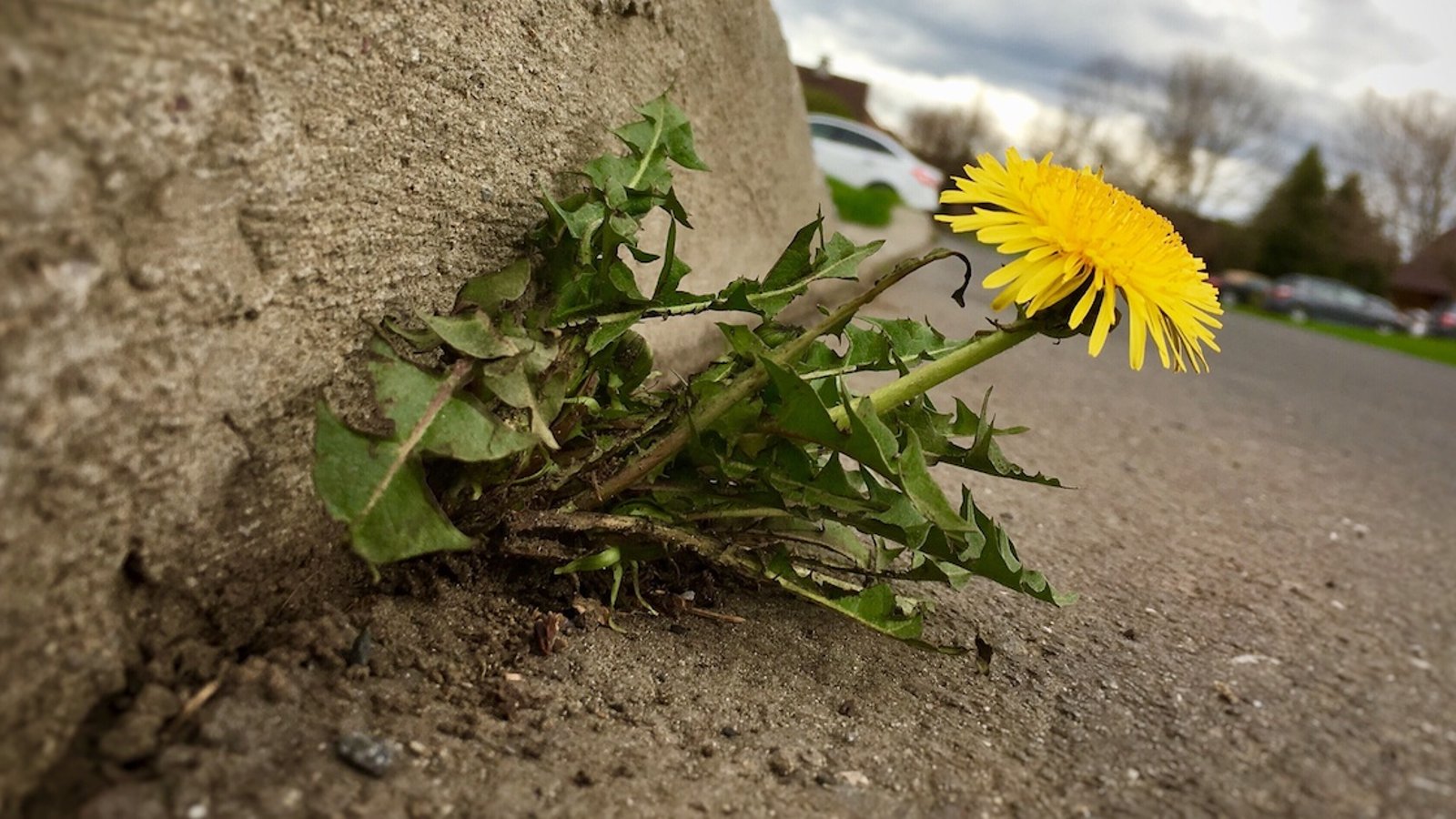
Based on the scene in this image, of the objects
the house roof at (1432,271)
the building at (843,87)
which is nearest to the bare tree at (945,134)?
the building at (843,87)

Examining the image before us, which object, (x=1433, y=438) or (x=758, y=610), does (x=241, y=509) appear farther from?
(x=1433, y=438)

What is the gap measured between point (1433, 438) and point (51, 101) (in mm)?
5856

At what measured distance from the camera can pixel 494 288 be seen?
1384 mm

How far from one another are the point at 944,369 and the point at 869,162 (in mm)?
17609

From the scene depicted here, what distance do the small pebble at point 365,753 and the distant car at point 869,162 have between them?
17.1 metres

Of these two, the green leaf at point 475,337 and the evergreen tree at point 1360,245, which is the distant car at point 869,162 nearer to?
the green leaf at point 475,337

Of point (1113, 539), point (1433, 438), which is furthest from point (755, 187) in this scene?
point (1433, 438)

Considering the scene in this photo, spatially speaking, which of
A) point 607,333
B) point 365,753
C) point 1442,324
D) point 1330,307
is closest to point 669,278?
point 607,333

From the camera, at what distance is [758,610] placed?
1.57m

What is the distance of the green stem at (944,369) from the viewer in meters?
1.38

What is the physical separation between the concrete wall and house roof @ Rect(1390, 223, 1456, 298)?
46.9m

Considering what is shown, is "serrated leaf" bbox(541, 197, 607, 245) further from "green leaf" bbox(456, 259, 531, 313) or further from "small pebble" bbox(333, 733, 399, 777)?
"small pebble" bbox(333, 733, 399, 777)

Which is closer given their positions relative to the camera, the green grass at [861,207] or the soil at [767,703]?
the soil at [767,703]

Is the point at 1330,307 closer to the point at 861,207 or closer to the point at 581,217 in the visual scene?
the point at 861,207
